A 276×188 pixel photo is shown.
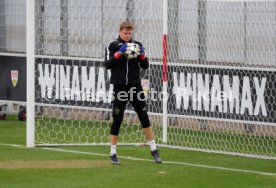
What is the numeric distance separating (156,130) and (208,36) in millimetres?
1931

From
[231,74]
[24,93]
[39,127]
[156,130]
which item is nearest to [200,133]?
[156,130]

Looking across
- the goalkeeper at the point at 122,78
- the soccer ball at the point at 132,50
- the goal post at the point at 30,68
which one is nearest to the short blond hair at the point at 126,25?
the goalkeeper at the point at 122,78

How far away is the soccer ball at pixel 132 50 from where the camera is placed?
13.7 meters

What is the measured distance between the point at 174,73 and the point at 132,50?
2929 millimetres

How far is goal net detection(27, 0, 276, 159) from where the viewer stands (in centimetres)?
1562

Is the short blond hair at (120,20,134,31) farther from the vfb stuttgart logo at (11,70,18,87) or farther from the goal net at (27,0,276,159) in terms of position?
the vfb stuttgart logo at (11,70,18,87)

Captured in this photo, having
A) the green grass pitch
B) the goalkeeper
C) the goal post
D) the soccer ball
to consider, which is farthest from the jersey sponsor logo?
the soccer ball

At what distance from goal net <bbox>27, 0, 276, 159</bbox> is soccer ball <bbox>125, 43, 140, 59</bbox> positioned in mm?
2304

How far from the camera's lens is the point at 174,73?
16.5 metres

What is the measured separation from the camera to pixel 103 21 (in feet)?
60.8

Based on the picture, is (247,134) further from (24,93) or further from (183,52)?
(24,93)

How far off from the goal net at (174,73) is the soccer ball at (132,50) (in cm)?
230

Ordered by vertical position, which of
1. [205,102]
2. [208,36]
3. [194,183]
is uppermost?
[208,36]

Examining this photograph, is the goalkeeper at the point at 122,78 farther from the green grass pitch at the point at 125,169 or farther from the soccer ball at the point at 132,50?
the green grass pitch at the point at 125,169
